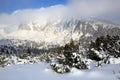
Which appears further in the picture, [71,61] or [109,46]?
[109,46]

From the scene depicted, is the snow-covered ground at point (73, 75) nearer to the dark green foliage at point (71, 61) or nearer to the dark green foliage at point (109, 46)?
the dark green foliage at point (71, 61)

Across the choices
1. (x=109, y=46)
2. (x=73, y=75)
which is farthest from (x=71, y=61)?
(x=109, y=46)

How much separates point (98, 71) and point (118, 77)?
112 inches

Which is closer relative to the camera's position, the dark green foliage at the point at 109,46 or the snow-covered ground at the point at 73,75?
the snow-covered ground at the point at 73,75

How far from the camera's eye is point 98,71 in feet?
58.4

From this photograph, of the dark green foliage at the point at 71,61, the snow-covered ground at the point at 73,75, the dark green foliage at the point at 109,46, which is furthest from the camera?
the dark green foliage at the point at 109,46

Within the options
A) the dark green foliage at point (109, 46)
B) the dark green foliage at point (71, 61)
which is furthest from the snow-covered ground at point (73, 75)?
the dark green foliage at point (109, 46)

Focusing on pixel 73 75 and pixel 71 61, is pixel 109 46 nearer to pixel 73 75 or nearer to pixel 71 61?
pixel 71 61

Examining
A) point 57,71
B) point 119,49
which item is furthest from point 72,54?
point 119,49

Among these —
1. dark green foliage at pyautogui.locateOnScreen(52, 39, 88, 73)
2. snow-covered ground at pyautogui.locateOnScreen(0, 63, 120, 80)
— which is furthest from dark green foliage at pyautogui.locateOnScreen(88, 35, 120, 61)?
snow-covered ground at pyautogui.locateOnScreen(0, 63, 120, 80)

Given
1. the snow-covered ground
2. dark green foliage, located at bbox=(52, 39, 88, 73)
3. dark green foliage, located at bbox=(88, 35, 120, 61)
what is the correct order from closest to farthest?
the snow-covered ground → dark green foliage, located at bbox=(52, 39, 88, 73) → dark green foliage, located at bbox=(88, 35, 120, 61)

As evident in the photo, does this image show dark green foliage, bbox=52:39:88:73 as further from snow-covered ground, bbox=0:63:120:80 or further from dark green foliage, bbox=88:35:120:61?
dark green foliage, bbox=88:35:120:61

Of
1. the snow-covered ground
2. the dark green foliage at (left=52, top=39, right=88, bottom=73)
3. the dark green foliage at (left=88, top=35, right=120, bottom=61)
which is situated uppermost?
the dark green foliage at (left=88, top=35, right=120, bottom=61)

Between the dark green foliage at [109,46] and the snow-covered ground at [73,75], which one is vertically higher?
the dark green foliage at [109,46]
